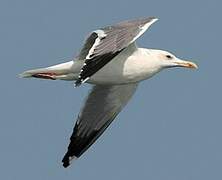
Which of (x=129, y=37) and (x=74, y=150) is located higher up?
(x=129, y=37)

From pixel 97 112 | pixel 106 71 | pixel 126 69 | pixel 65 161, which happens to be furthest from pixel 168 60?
pixel 65 161

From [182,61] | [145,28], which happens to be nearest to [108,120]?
[182,61]

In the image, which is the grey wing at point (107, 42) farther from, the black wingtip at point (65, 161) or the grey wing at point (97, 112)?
the black wingtip at point (65, 161)

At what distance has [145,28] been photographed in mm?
15797

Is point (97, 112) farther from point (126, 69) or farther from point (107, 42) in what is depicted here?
point (107, 42)

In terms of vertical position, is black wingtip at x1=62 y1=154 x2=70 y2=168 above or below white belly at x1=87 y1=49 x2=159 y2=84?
below

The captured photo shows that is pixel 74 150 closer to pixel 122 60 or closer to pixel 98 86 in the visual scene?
pixel 98 86

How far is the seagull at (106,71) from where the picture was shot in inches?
605

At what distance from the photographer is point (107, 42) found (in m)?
15.5

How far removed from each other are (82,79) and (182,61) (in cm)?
309

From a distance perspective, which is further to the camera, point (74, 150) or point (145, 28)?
point (74, 150)

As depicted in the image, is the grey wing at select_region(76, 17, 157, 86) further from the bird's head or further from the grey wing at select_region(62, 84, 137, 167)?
the grey wing at select_region(62, 84, 137, 167)

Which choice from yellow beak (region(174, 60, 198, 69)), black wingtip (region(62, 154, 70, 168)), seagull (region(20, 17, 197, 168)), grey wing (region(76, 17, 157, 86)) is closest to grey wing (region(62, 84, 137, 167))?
seagull (region(20, 17, 197, 168))

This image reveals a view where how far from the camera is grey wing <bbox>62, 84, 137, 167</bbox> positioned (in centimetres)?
1844
